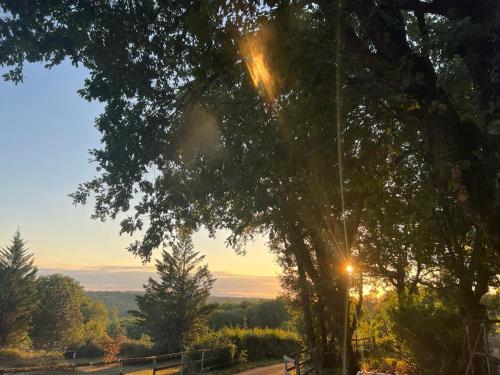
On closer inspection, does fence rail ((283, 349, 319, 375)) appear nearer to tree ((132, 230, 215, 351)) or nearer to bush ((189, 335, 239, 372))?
bush ((189, 335, 239, 372))

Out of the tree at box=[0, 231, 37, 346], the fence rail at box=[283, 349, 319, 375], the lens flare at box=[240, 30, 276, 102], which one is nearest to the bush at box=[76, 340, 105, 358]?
the tree at box=[0, 231, 37, 346]

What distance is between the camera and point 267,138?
24.0 feet

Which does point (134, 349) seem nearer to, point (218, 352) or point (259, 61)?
point (218, 352)

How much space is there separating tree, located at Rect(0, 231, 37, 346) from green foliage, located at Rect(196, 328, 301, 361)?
118 feet

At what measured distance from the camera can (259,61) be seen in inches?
262

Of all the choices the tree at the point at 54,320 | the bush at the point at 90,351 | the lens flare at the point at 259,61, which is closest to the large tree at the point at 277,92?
the lens flare at the point at 259,61

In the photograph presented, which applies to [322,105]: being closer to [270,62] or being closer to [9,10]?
[270,62]

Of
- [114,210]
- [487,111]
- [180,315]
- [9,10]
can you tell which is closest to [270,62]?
[487,111]

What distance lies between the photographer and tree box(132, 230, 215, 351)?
41.9 metres

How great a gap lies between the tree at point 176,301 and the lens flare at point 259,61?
124 feet

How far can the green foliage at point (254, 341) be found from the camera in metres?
26.4

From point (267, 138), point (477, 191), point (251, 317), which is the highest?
point (267, 138)

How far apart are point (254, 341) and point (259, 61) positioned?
87.4ft

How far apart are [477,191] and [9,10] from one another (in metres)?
8.05
